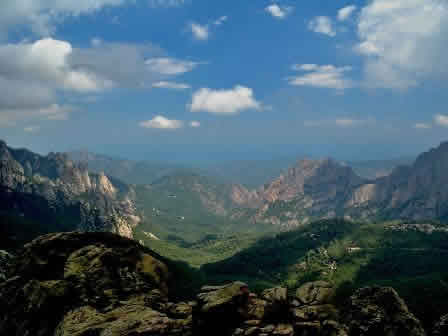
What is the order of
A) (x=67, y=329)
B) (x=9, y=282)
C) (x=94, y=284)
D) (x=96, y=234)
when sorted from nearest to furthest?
(x=67, y=329) → (x=94, y=284) → (x=9, y=282) → (x=96, y=234)

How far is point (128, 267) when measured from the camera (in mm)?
81875

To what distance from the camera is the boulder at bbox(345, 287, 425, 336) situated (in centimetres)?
6231

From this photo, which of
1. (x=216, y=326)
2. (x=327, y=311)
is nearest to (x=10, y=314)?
(x=216, y=326)

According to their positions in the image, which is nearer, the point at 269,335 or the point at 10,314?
the point at 269,335

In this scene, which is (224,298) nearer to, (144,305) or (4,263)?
(144,305)

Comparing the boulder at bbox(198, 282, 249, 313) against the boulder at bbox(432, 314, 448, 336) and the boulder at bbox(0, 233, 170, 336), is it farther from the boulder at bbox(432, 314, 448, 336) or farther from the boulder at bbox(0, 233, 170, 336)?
the boulder at bbox(432, 314, 448, 336)

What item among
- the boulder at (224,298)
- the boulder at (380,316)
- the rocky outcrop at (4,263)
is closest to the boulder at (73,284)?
the boulder at (224,298)

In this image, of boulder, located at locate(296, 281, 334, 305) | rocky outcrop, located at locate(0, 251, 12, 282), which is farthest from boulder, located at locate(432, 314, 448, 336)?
rocky outcrop, located at locate(0, 251, 12, 282)

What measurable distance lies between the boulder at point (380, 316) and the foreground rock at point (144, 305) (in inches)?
6.6

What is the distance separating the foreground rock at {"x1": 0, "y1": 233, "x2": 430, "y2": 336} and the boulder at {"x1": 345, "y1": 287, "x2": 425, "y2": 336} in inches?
6.6

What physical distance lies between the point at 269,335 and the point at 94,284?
4011 centimetres

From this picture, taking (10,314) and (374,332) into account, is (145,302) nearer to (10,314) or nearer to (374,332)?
(10,314)

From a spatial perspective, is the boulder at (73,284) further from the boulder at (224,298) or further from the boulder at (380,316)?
the boulder at (380,316)

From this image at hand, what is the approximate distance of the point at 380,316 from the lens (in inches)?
2532
